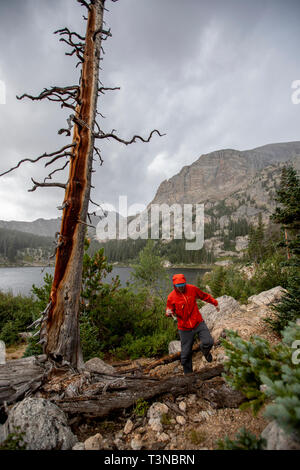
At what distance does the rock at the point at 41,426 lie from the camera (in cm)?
212

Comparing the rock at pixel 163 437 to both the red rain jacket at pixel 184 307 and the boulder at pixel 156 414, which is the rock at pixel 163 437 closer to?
the boulder at pixel 156 414

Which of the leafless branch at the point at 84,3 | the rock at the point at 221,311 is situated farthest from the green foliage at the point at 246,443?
the leafless branch at the point at 84,3

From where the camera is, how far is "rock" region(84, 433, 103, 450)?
2195 millimetres

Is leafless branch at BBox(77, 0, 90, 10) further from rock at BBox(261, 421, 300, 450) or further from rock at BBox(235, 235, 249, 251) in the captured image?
rock at BBox(235, 235, 249, 251)

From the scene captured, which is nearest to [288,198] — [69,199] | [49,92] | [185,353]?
[185,353]

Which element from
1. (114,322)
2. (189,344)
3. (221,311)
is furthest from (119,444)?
(221,311)

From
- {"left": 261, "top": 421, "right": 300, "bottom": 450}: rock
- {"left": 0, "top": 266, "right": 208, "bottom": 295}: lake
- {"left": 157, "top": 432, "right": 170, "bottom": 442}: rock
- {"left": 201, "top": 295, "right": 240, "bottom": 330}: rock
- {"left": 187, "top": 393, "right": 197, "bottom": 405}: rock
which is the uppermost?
{"left": 261, "top": 421, "right": 300, "bottom": 450}: rock

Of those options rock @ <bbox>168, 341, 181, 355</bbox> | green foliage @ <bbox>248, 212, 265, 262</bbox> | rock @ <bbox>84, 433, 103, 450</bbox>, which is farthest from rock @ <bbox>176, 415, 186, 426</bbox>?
green foliage @ <bbox>248, 212, 265, 262</bbox>

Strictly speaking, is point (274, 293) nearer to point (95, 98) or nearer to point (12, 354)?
point (95, 98)

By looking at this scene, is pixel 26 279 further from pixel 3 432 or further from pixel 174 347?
pixel 3 432

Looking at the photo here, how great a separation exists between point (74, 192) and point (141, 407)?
4.12m

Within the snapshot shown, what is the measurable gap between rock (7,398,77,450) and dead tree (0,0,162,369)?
157cm

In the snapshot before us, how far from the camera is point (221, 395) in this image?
9.22 ft

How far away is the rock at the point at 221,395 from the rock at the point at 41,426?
1.83 meters
